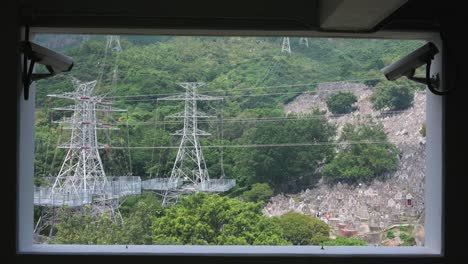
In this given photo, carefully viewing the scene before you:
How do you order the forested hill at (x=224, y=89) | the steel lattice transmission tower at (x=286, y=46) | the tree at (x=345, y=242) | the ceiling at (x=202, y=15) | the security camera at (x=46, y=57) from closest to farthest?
the security camera at (x=46, y=57) → the ceiling at (x=202, y=15) → the tree at (x=345, y=242) → the forested hill at (x=224, y=89) → the steel lattice transmission tower at (x=286, y=46)

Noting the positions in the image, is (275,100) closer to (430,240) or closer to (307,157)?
(307,157)

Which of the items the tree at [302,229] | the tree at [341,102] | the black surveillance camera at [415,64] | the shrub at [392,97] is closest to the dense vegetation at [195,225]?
the tree at [302,229]

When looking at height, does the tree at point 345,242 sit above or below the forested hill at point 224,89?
below

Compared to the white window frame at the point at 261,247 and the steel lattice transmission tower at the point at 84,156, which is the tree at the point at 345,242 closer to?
the white window frame at the point at 261,247

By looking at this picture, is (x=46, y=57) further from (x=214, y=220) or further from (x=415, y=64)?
(x=415, y=64)

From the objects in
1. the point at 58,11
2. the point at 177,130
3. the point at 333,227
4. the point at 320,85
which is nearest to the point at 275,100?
the point at 320,85

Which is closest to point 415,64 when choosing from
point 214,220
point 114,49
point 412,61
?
point 412,61

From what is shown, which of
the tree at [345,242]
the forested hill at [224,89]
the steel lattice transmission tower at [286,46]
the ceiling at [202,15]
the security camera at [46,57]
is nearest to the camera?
the security camera at [46,57]

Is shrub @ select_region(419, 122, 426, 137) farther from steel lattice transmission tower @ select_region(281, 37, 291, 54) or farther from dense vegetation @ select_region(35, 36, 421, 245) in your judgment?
steel lattice transmission tower @ select_region(281, 37, 291, 54)
